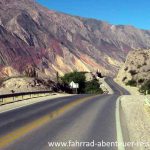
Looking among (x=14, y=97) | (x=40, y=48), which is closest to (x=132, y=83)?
(x=40, y=48)

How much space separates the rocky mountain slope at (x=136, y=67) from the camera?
458 ft

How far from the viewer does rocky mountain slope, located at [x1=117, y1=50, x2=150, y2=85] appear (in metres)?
140

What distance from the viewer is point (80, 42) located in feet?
634

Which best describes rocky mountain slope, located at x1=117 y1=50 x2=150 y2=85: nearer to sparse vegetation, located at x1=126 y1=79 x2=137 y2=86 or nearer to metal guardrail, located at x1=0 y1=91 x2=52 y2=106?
sparse vegetation, located at x1=126 y1=79 x2=137 y2=86

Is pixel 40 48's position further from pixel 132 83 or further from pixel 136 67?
pixel 132 83

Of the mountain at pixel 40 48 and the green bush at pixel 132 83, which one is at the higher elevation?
the mountain at pixel 40 48

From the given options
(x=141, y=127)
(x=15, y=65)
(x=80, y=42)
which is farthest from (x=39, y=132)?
(x=80, y=42)

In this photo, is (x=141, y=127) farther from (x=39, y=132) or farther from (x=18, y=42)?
(x=18, y=42)

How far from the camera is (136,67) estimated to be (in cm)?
14638

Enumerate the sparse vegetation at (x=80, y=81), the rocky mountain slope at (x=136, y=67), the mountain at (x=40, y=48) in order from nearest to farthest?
the sparse vegetation at (x=80, y=81) < the rocky mountain slope at (x=136, y=67) < the mountain at (x=40, y=48)

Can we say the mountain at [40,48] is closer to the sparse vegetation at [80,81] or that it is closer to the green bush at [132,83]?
the sparse vegetation at [80,81]

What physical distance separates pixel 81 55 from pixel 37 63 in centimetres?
3359

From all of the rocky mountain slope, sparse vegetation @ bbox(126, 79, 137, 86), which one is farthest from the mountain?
sparse vegetation @ bbox(126, 79, 137, 86)

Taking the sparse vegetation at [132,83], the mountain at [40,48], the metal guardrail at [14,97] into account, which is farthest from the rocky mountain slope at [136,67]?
the metal guardrail at [14,97]
